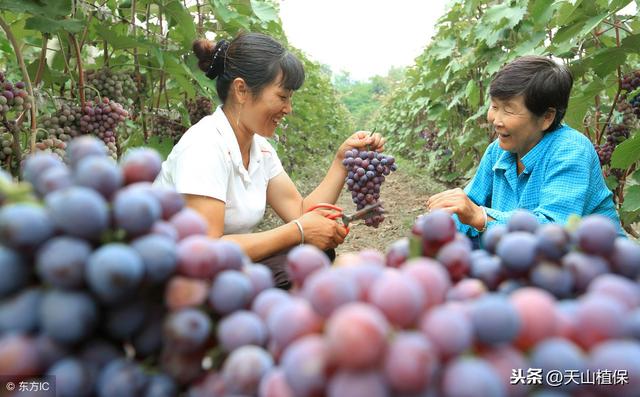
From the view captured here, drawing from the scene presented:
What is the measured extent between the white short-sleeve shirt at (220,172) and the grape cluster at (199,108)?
842 mm

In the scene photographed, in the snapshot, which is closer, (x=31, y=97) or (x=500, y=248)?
(x=500, y=248)

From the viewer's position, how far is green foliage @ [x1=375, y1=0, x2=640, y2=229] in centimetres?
292

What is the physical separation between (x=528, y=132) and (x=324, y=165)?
1113 centimetres

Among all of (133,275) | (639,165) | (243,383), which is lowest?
(243,383)

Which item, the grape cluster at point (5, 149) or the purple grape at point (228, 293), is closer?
the purple grape at point (228, 293)

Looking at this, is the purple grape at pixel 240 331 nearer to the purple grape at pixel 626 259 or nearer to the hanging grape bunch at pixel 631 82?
the purple grape at pixel 626 259

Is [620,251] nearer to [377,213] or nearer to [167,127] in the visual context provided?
[377,213]

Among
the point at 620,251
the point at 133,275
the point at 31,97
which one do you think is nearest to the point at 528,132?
the point at 620,251

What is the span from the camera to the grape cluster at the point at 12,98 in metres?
1.92

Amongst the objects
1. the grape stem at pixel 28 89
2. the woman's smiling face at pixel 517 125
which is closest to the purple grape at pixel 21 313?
the grape stem at pixel 28 89

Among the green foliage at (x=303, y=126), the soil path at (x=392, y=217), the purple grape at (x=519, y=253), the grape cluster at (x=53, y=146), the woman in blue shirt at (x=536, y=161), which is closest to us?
the purple grape at (x=519, y=253)

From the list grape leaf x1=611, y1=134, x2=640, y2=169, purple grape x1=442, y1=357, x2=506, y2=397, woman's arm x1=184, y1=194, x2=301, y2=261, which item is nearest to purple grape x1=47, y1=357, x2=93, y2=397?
purple grape x1=442, y1=357, x2=506, y2=397

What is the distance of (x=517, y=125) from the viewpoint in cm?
250

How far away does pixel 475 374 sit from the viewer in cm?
49
